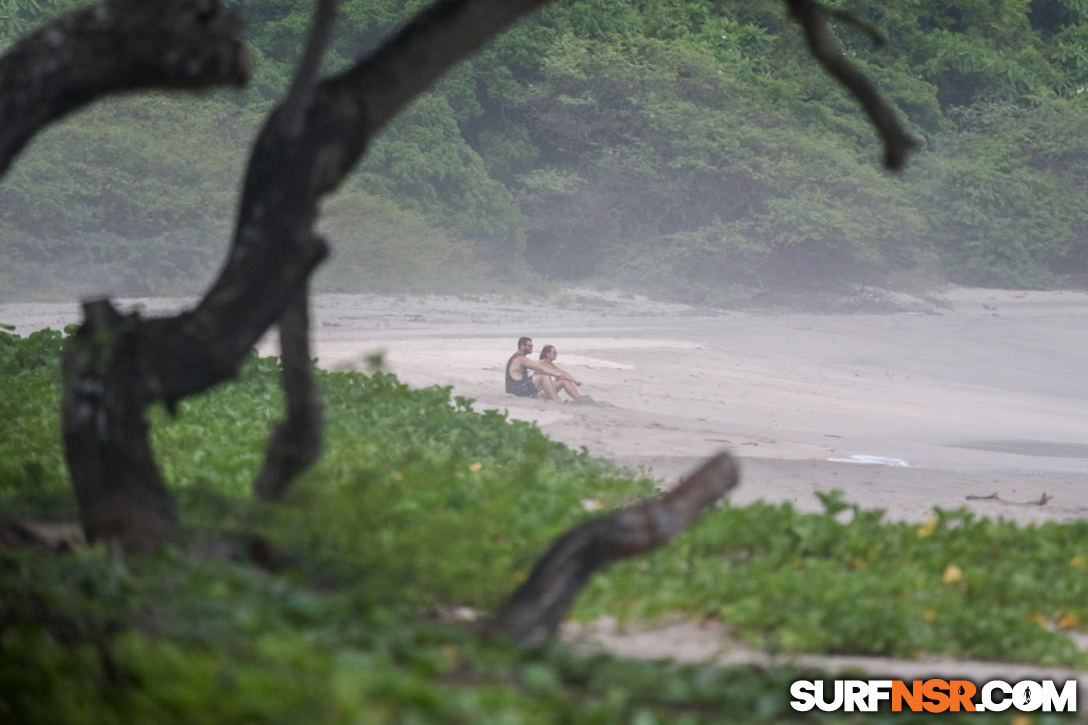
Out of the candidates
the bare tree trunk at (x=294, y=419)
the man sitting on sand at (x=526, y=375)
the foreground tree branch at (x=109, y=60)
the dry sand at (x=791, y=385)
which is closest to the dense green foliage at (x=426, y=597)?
the bare tree trunk at (x=294, y=419)

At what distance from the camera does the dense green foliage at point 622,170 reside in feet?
111

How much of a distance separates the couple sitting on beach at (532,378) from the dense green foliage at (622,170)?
1641 cm

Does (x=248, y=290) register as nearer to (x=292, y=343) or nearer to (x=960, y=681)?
(x=292, y=343)

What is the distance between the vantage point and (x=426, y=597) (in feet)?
15.4

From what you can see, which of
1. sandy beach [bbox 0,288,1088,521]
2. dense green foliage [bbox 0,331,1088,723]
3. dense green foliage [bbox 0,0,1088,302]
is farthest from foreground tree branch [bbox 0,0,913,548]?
dense green foliage [bbox 0,0,1088,302]

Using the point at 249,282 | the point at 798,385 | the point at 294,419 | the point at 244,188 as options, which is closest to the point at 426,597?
the point at 294,419

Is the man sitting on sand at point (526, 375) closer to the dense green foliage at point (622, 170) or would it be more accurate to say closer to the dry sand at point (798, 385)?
the dry sand at point (798, 385)

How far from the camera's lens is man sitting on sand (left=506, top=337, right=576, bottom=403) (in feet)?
54.1

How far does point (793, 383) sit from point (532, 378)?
19.1ft

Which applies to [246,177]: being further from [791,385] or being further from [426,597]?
[791,385]

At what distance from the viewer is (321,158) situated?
432cm

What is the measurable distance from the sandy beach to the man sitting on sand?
1.09ft

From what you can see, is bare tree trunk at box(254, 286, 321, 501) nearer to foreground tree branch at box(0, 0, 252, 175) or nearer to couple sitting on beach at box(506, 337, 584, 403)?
foreground tree branch at box(0, 0, 252, 175)

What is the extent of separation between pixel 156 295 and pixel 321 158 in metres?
29.4
